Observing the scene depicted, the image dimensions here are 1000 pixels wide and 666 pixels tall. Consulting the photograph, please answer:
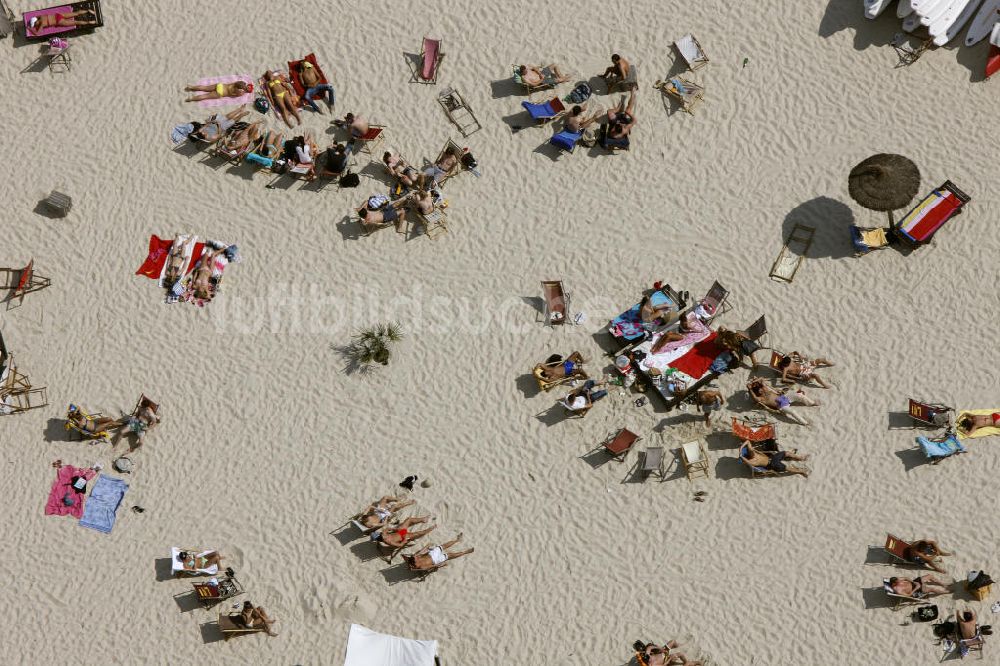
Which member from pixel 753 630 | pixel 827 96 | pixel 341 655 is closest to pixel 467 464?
pixel 341 655

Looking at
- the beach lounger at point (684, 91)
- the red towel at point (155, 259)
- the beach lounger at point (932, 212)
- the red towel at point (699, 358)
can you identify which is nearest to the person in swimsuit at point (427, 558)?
the red towel at point (699, 358)

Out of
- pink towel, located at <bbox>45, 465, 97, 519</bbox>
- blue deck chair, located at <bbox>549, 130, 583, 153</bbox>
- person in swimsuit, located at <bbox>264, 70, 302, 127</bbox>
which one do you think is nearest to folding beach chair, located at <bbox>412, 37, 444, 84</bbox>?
person in swimsuit, located at <bbox>264, 70, 302, 127</bbox>

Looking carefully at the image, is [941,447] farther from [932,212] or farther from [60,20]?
[60,20]

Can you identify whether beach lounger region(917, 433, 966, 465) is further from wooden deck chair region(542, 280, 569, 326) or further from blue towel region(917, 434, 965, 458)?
wooden deck chair region(542, 280, 569, 326)

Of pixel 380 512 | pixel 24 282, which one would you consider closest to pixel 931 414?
pixel 380 512

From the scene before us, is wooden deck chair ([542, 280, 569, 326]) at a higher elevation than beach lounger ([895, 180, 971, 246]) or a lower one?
lower
